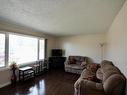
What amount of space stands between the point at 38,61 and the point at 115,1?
4406mm

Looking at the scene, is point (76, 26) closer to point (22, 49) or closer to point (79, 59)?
point (79, 59)

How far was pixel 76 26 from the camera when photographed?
387cm

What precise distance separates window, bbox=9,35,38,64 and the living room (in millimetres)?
328

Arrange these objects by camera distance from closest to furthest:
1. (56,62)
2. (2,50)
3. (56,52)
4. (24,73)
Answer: (2,50) < (24,73) < (56,62) < (56,52)

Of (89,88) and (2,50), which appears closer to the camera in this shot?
(89,88)

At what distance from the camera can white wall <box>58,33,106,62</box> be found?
5352 millimetres

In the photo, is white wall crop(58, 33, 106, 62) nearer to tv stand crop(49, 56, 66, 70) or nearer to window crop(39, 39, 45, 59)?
tv stand crop(49, 56, 66, 70)

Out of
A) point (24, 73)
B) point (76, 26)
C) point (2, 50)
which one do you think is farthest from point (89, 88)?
point (2, 50)

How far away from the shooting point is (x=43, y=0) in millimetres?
1851

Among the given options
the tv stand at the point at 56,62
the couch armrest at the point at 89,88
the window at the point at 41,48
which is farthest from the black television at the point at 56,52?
the couch armrest at the point at 89,88

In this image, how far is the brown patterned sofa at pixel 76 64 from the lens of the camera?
15.8ft

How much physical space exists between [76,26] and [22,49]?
8.86 ft

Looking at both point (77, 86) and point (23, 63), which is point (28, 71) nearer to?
point (23, 63)

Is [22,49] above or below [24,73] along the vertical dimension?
above
